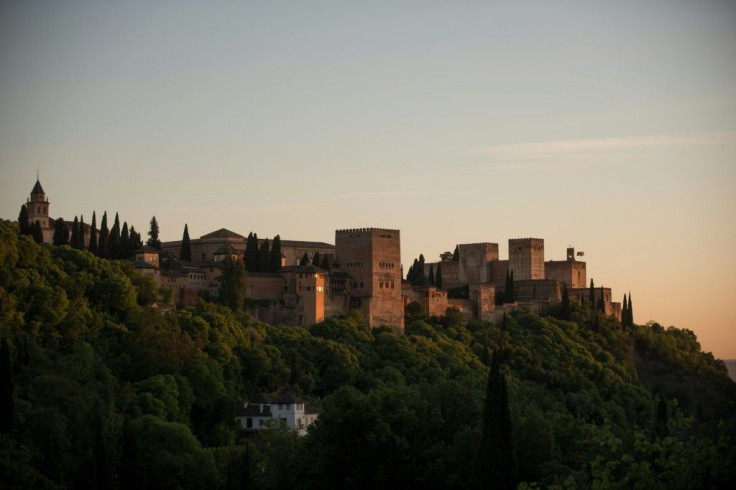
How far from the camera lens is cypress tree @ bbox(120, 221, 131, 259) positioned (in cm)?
8219

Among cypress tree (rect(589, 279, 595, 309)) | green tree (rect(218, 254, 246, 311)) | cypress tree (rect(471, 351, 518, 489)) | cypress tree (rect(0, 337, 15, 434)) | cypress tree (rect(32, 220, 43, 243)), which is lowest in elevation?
cypress tree (rect(471, 351, 518, 489))

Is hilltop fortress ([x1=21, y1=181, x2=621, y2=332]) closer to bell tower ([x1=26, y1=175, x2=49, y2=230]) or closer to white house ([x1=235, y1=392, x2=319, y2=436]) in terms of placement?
bell tower ([x1=26, y1=175, x2=49, y2=230])

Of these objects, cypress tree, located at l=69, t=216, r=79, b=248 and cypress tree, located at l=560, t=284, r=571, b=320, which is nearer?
cypress tree, located at l=69, t=216, r=79, b=248

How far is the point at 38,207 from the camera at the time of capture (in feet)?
292

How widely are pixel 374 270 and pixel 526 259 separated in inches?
774

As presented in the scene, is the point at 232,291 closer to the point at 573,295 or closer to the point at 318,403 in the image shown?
the point at 318,403

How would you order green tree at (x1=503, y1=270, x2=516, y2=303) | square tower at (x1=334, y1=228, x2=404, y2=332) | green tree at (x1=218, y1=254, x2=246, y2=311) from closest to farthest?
green tree at (x1=218, y1=254, x2=246, y2=311) → square tower at (x1=334, y1=228, x2=404, y2=332) → green tree at (x1=503, y1=270, x2=516, y2=303)

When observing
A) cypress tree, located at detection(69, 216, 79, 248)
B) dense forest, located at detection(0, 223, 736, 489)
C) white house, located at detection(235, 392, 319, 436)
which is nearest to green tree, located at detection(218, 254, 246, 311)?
dense forest, located at detection(0, 223, 736, 489)

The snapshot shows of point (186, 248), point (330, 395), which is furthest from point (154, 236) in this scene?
point (330, 395)

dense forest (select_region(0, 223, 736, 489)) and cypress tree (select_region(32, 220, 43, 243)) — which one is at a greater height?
cypress tree (select_region(32, 220, 43, 243))

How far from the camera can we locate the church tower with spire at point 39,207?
87812mm

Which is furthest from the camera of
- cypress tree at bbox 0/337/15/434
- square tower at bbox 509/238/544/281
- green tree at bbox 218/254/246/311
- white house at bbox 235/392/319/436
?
square tower at bbox 509/238/544/281

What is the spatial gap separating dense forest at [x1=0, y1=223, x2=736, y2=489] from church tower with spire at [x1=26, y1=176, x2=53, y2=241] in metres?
17.2

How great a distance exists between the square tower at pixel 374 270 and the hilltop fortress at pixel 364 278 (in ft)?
0.18
